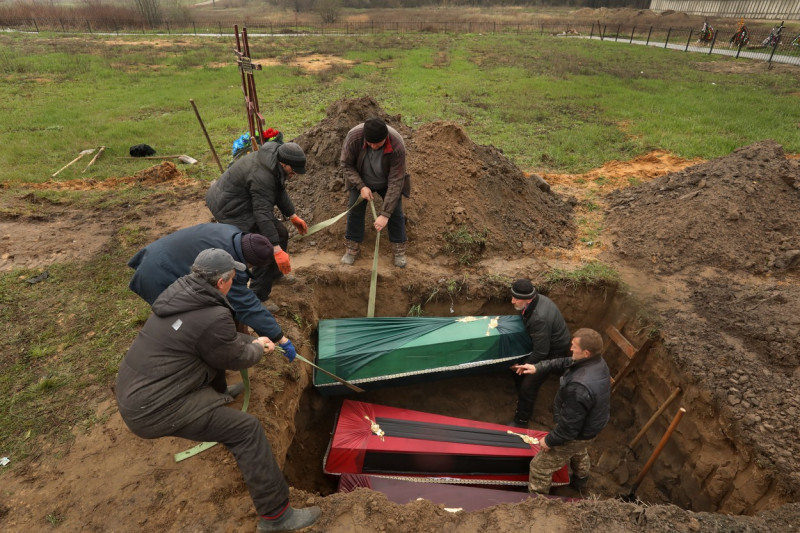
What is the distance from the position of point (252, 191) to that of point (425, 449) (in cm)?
301

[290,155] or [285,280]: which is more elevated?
[290,155]

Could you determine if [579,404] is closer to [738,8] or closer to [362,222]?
[362,222]

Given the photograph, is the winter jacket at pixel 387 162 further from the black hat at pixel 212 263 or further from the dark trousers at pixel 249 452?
the dark trousers at pixel 249 452

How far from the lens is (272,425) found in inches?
143

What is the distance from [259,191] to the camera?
4168mm

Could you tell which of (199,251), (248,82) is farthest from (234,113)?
(199,251)

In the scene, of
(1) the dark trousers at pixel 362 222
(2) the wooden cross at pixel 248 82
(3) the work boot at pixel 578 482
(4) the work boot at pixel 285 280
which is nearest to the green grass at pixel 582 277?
(1) the dark trousers at pixel 362 222

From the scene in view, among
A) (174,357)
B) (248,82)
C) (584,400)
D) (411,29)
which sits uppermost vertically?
(411,29)

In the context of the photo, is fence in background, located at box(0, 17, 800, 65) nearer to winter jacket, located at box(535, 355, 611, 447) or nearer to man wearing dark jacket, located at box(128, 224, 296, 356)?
winter jacket, located at box(535, 355, 611, 447)

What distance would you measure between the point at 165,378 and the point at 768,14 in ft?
122

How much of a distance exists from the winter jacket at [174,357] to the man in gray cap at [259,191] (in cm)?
135

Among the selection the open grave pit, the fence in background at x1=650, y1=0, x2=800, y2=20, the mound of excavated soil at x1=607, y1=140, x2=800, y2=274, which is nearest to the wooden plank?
the open grave pit

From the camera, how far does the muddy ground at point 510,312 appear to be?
119 inches

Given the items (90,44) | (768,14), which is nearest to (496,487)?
(90,44)
